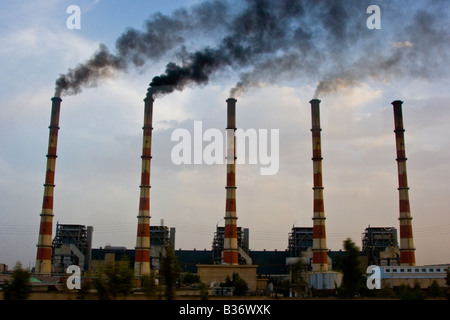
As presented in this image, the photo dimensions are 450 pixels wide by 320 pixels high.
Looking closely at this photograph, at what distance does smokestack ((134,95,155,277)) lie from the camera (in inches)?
1674

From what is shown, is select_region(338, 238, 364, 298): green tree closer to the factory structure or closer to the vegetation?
the vegetation

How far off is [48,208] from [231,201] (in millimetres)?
16466

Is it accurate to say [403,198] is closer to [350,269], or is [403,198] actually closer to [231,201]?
[231,201]

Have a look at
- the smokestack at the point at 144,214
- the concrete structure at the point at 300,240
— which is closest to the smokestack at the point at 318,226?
Answer: the concrete structure at the point at 300,240

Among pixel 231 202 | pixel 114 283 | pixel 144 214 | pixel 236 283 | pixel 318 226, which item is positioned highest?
pixel 231 202

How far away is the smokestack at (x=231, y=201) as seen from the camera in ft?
142

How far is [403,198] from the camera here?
44.6m

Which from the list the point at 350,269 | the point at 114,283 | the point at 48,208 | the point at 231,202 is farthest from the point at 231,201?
the point at 114,283

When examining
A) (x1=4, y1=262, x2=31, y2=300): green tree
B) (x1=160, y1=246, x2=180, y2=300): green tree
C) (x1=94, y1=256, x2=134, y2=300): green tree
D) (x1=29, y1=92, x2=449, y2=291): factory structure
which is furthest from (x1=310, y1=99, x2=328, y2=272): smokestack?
(x1=4, y1=262, x2=31, y2=300): green tree

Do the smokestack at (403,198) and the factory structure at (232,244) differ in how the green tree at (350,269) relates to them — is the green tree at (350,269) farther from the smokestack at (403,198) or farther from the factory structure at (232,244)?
the smokestack at (403,198)
